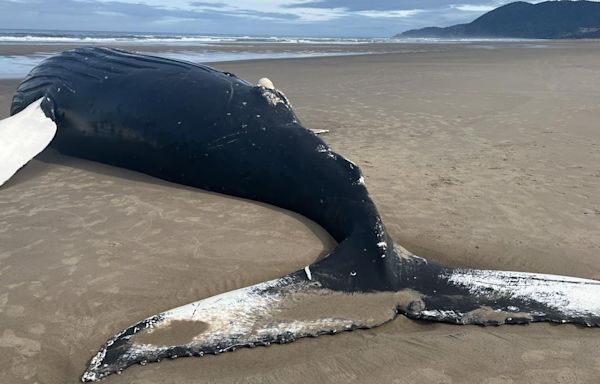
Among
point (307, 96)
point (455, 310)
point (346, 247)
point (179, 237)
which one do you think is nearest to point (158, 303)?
point (179, 237)

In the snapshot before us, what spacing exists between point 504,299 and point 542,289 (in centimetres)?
28

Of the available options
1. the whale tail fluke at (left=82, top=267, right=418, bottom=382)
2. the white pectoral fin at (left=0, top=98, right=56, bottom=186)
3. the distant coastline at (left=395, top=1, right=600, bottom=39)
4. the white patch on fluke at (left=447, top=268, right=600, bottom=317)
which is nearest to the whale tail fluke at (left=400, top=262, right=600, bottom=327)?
the white patch on fluke at (left=447, top=268, right=600, bottom=317)

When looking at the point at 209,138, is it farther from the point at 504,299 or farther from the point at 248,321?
the point at 504,299

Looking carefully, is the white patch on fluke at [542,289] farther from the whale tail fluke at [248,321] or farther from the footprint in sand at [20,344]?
the footprint in sand at [20,344]

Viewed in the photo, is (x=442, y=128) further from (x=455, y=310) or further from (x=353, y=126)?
(x=455, y=310)

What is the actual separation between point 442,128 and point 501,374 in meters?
7.49

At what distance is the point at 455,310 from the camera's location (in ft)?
11.3

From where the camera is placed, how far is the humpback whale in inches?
127

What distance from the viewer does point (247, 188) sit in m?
5.38

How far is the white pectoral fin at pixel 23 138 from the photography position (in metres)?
6.14

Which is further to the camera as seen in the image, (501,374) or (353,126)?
(353,126)

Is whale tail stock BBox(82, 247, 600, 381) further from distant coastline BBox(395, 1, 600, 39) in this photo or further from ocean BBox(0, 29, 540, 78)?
distant coastline BBox(395, 1, 600, 39)

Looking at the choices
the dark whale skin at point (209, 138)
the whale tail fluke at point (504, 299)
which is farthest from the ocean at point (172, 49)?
the whale tail fluke at point (504, 299)

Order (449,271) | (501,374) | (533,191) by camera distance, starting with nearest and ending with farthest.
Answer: (501,374) → (449,271) → (533,191)
